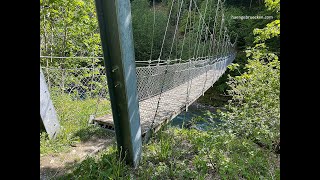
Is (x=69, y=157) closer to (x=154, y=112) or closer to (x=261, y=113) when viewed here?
(x=154, y=112)

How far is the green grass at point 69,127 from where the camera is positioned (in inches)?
73.8

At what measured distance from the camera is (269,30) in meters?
2.67

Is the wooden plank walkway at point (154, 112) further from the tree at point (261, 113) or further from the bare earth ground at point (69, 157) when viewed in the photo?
the tree at point (261, 113)

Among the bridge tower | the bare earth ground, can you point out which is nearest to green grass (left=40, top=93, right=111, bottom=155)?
the bare earth ground

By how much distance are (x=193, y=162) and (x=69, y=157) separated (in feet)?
2.94

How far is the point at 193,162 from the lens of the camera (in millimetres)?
1589

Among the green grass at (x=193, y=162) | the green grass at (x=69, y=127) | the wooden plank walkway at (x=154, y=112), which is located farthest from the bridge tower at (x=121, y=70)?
the green grass at (x=69, y=127)

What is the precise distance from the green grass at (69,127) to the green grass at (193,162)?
1.42 ft

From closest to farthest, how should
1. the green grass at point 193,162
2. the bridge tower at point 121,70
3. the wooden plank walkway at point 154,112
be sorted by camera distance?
1. the bridge tower at point 121,70
2. the green grass at point 193,162
3. the wooden plank walkway at point 154,112

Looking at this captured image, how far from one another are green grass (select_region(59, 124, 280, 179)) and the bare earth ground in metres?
0.13

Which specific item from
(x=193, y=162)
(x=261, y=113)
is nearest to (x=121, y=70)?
(x=193, y=162)

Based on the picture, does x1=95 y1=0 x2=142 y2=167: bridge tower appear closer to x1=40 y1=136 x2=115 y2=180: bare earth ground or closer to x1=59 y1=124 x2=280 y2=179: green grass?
x1=59 y1=124 x2=280 y2=179: green grass

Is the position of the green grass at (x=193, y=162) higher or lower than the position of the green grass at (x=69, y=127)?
lower

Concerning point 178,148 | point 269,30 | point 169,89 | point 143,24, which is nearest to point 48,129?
point 178,148
